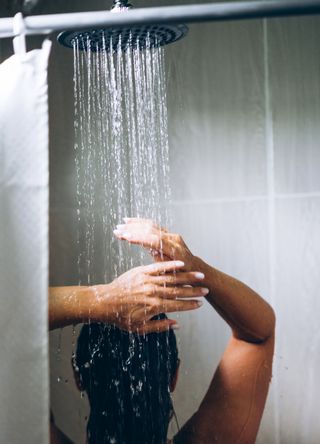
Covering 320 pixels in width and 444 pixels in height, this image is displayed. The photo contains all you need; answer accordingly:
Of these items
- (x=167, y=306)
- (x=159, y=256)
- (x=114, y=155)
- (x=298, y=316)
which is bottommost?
(x=298, y=316)

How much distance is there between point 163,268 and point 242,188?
20.8 inches

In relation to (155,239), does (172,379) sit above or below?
below

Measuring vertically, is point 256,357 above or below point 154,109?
below

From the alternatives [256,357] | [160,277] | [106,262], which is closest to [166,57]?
[106,262]

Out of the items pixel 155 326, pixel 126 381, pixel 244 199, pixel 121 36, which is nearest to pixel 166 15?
pixel 121 36

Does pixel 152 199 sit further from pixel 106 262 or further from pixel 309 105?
pixel 309 105

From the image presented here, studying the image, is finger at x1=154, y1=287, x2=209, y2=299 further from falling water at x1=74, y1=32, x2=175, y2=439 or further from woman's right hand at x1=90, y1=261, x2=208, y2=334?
falling water at x1=74, y1=32, x2=175, y2=439

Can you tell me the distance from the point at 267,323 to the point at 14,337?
0.70 meters

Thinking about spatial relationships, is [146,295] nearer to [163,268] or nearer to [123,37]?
[163,268]

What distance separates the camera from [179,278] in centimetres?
116

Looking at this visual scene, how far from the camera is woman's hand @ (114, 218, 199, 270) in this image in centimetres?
111

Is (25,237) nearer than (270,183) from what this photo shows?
Yes

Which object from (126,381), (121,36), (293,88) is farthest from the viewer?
(293,88)

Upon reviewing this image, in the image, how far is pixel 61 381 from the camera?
1568 millimetres
